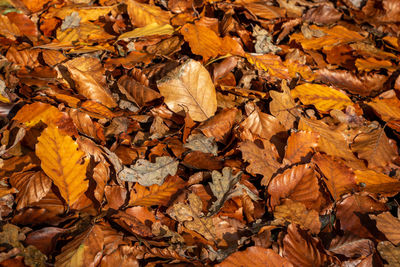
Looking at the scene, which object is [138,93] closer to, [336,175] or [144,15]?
[144,15]

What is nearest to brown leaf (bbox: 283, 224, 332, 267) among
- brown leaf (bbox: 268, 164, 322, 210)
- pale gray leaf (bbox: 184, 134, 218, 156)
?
brown leaf (bbox: 268, 164, 322, 210)

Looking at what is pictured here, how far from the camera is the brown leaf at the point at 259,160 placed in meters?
1.40

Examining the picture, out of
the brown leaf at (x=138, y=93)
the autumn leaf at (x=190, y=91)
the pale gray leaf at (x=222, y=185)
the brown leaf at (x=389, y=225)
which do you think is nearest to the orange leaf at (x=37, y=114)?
the brown leaf at (x=138, y=93)

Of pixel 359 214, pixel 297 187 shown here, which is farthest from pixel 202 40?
pixel 359 214

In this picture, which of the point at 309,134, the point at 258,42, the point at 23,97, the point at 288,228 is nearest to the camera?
the point at 288,228

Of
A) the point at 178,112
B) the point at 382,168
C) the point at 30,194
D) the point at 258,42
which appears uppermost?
the point at 258,42

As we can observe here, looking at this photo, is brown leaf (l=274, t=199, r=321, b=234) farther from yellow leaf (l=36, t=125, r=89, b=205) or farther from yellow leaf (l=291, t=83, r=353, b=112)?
yellow leaf (l=36, t=125, r=89, b=205)

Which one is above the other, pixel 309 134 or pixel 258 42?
pixel 258 42

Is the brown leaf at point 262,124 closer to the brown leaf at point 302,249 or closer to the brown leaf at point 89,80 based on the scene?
the brown leaf at point 302,249

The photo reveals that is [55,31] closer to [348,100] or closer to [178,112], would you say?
[178,112]

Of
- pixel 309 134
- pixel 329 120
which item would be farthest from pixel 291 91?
pixel 309 134

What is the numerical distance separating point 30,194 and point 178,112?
0.72 meters

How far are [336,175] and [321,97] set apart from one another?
530mm

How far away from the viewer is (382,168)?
1591 mm
